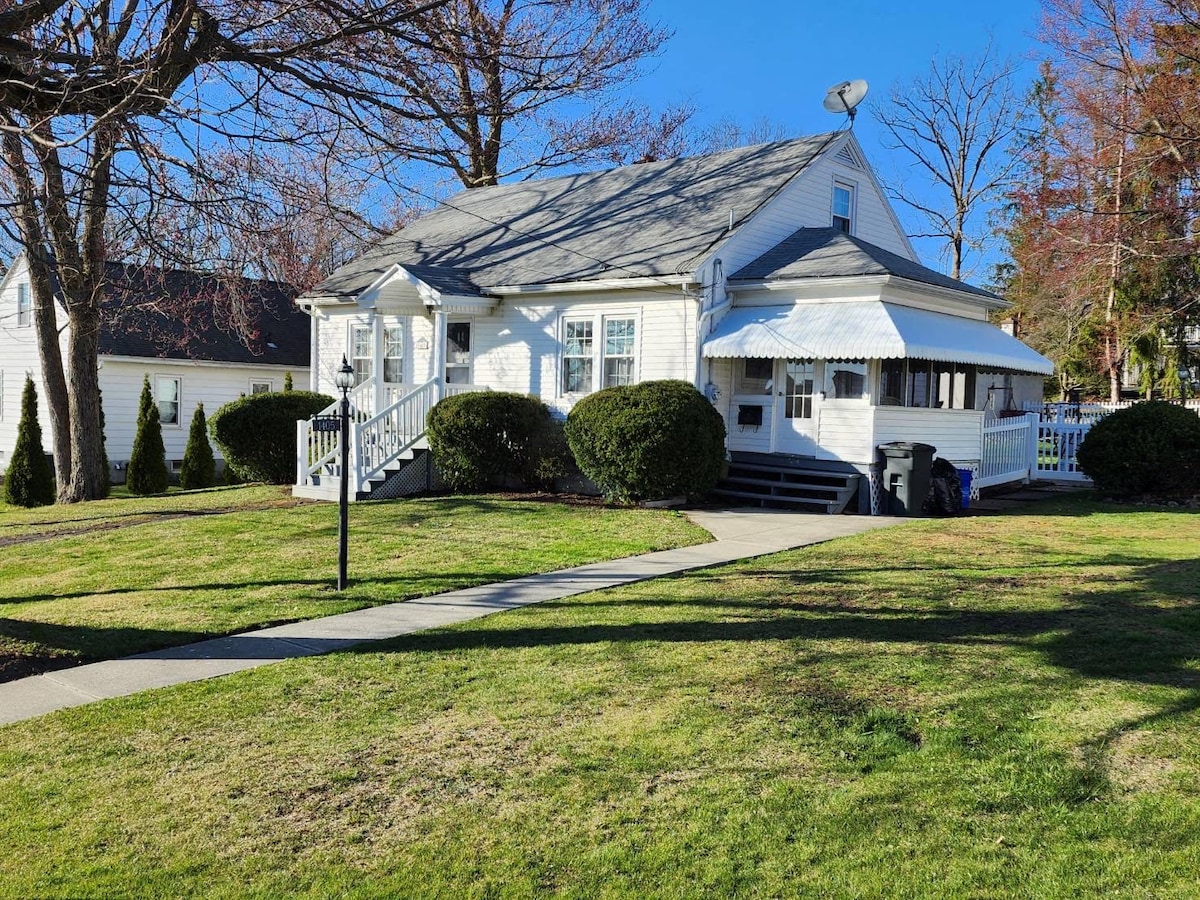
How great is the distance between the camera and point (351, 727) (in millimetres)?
5570

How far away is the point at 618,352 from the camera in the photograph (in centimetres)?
1759

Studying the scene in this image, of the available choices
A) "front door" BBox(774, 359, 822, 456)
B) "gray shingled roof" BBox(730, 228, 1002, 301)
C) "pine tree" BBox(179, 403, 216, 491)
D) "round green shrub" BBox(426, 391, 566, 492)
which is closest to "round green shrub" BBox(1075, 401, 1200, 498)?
"gray shingled roof" BBox(730, 228, 1002, 301)

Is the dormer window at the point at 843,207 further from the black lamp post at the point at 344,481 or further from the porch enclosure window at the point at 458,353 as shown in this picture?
the black lamp post at the point at 344,481

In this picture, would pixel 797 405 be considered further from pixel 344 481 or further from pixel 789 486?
pixel 344 481

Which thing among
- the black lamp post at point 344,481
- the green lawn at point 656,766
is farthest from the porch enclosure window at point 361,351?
the green lawn at point 656,766

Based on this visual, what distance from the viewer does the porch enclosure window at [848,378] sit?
1594cm

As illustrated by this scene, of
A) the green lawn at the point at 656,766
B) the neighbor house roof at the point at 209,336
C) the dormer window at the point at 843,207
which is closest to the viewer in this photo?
the green lawn at the point at 656,766

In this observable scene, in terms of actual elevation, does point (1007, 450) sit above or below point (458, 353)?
below

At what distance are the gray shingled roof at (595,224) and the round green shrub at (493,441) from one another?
265 centimetres

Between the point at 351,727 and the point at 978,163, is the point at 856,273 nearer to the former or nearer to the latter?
the point at 351,727

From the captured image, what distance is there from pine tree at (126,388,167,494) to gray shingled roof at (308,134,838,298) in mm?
5627

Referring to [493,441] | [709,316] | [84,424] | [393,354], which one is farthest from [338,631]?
[84,424]

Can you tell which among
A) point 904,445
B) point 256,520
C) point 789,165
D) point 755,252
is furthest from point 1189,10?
point 256,520

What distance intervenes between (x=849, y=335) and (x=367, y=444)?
27.6 ft
